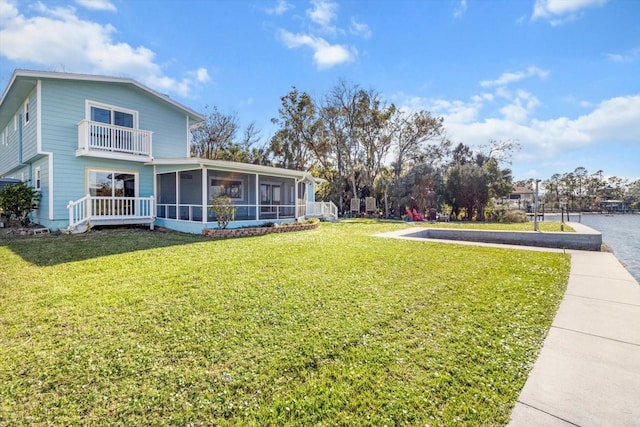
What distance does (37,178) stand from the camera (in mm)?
12227

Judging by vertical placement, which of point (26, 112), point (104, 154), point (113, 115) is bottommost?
point (104, 154)

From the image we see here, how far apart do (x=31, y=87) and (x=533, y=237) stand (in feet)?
62.7

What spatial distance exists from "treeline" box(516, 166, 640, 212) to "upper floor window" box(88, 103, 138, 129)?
63214 mm

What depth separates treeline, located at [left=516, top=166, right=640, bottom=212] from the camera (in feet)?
175

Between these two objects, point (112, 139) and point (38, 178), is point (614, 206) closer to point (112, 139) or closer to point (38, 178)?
point (112, 139)

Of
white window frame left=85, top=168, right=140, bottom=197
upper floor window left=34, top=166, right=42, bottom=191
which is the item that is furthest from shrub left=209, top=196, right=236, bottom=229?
upper floor window left=34, top=166, right=42, bottom=191

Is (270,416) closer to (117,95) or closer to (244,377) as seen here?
(244,377)

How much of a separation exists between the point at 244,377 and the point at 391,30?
14312 millimetres

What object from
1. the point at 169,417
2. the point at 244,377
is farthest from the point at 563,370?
the point at 169,417

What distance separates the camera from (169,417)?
2092 mm

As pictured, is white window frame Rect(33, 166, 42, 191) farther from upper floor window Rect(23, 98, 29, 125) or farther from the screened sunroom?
the screened sunroom

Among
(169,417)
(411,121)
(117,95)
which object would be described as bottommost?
(169,417)

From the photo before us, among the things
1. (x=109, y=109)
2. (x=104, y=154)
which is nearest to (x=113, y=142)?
(x=104, y=154)

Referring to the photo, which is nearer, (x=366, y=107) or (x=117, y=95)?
Answer: (x=117, y=95)
